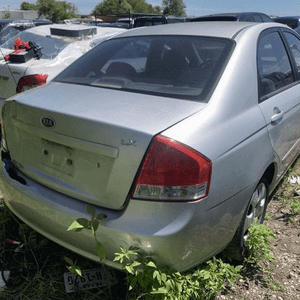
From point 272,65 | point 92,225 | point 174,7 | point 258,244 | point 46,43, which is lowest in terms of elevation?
point 174,7

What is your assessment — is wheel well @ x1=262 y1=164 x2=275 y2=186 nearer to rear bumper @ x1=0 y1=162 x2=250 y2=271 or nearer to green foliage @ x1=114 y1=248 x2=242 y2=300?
rear bumper @ x1=0 y1=162 x2=250 y2=271

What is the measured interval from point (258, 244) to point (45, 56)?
377 centimetres

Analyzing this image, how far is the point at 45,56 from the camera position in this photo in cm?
504

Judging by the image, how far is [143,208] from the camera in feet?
6.01

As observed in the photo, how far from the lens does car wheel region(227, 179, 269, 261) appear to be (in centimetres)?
241

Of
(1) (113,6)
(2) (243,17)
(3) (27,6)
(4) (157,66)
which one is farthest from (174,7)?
(4) (157,66)

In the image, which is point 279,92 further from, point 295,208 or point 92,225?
point 92,225

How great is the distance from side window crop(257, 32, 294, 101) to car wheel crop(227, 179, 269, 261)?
0.65 meters

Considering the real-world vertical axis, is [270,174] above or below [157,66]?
below

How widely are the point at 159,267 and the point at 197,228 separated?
0.28 metres

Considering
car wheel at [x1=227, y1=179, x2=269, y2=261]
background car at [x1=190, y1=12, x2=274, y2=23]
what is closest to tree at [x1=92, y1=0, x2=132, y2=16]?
background car at [x1=190, y1=12, x2=274, y2=23]

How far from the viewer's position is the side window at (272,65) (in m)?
2.64

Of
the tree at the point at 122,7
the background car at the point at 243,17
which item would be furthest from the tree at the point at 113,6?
the background car at the point at 243,17

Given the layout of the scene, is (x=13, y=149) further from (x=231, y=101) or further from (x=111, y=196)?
(x=231, y=101)
